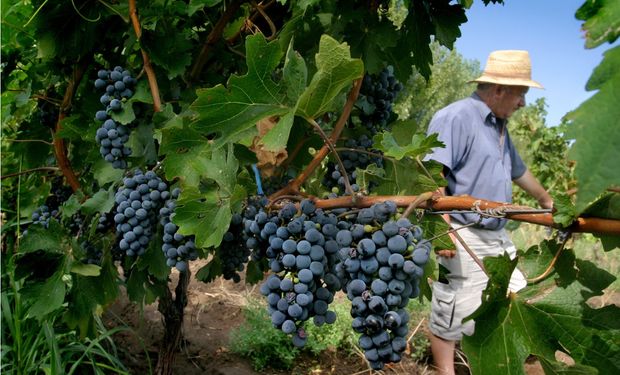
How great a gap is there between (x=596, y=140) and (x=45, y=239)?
6.21 feet

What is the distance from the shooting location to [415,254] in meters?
0.99

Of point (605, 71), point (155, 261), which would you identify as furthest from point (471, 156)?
point (605, 71)

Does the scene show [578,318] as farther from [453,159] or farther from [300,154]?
[453,159]

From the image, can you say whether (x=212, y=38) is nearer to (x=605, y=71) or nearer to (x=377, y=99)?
(x=377, y=99)

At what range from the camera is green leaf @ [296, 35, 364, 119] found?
100 centimetres

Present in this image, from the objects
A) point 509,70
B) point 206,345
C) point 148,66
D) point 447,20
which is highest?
point 447,20

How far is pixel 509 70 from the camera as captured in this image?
353cm

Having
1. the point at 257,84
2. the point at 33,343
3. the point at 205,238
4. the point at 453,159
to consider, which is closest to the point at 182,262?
the point at 205,238

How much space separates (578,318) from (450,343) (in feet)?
9.21

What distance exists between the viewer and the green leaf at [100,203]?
1828 millimetres

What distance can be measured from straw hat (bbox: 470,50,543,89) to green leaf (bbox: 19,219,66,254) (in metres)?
2.62

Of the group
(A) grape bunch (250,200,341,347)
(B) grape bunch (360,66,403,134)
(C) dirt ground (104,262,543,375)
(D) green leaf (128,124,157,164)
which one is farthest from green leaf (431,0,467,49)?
(C) dirt ground (104,262,543,375)

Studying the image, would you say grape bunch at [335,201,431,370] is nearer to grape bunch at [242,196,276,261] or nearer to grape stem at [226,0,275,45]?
grape bunch at [242,196,276,261]

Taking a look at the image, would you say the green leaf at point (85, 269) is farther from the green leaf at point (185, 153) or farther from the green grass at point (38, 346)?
the green grass at point (38, 346)
